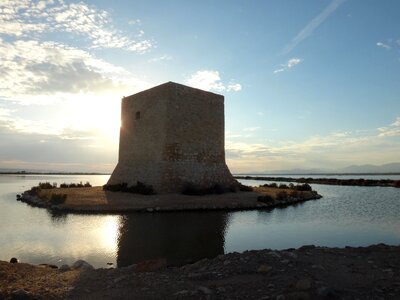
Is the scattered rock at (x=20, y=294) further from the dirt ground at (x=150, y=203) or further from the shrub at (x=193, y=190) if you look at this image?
the shrub at (x=193, y=190)

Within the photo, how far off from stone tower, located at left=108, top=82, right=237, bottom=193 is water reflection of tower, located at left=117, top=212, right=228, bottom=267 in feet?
21.8

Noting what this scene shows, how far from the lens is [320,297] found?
15.2 ft

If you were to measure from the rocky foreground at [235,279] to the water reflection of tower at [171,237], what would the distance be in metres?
2.01

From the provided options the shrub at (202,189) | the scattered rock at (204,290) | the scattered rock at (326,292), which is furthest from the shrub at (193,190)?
the scattered rock at (326,292)

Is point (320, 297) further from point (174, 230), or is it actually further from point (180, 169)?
point (180, 169)

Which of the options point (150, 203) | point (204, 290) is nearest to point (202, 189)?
point (150, 203)

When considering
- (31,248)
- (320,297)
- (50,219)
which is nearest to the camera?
(320,297)

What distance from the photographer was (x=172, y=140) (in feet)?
72.8

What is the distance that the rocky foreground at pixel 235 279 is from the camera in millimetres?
A: 4926

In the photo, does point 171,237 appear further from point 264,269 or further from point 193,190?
point 193,190

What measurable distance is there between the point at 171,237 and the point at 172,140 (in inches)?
463

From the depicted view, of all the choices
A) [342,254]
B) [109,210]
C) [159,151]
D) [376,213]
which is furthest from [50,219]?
[376,213]

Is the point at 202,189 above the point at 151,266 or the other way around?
above

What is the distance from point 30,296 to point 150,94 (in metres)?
19.6
